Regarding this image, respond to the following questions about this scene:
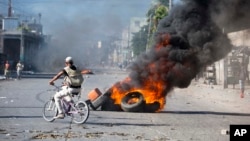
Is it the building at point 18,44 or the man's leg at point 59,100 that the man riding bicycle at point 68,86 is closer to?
the man's leg at point 59,100

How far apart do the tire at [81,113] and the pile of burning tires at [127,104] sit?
11.4ft

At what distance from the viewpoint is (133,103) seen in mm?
17297

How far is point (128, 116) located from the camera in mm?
15875

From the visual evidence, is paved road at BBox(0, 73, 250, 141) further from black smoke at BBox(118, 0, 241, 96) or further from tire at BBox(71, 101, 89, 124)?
black smoke at BBox(118, 0, 241, 96)

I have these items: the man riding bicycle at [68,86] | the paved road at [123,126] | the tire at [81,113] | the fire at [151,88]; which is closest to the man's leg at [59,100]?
the man riding bicycle at [68,86]

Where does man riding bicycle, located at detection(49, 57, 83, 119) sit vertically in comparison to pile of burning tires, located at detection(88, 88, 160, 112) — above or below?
above

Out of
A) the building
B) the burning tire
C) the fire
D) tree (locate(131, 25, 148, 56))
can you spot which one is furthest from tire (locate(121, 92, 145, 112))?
tree (locate(131, 25, 148, 56))

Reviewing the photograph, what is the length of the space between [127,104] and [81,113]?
151 inches

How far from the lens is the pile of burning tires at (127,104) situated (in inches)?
675

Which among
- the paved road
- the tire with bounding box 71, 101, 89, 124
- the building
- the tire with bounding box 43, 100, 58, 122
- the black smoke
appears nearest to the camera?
the paved road

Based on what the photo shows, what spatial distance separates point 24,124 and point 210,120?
550cm

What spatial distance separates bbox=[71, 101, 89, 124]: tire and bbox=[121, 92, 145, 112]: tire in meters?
3.53

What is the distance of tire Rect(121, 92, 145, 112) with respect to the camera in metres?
17.1

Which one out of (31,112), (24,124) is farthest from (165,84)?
(24,124)
